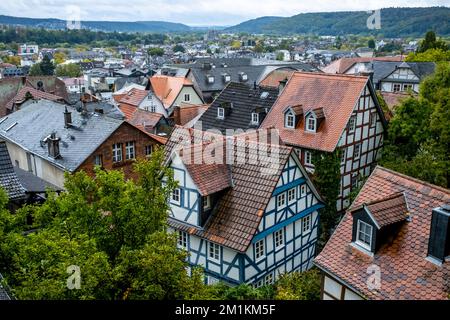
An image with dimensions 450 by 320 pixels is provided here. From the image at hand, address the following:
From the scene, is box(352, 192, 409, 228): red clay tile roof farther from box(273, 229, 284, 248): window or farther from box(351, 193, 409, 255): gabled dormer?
box(273, 229, 284, 248): window

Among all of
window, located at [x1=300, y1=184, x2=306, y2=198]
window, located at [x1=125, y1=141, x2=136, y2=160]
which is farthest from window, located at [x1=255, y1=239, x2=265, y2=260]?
window, located at [x1=125, y1=141, x2=136, y2=160]

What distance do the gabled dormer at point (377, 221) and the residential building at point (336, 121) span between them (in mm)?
13508

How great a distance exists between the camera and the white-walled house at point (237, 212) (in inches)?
874

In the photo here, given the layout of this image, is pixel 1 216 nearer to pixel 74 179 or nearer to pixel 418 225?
pixel 74 179

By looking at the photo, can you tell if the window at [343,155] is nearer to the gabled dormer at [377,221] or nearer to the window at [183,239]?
the window at [183,239]

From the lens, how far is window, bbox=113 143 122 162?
35.2 metres

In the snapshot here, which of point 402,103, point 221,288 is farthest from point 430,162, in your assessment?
point 221,288

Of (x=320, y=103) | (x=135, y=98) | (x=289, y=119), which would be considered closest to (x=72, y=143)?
(x=289, y=119)

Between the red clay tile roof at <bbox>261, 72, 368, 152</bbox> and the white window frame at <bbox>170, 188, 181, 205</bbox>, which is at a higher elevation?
the red clay tile roof at <bbox>261, 72, 368, 152</bbox>

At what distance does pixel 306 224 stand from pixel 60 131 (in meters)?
21.4

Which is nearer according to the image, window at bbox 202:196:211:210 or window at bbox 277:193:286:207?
window at bbox 202:196:211:210

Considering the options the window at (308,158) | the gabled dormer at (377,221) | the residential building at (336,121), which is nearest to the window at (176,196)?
the gabled dormer at (377,221)

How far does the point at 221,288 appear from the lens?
810 inches

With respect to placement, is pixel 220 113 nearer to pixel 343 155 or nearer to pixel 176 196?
pixel 343 155
